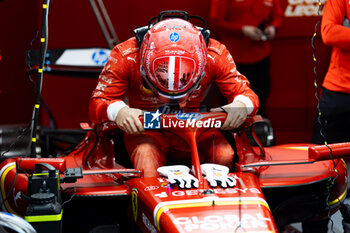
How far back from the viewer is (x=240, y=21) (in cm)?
262

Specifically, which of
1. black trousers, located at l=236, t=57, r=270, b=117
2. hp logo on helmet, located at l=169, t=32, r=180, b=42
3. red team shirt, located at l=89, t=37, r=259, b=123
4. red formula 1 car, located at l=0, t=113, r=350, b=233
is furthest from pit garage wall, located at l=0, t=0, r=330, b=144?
red formula 1 car, located at l=0, t=113, r=350, b=233

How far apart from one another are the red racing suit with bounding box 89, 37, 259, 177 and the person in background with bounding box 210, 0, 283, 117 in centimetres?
18

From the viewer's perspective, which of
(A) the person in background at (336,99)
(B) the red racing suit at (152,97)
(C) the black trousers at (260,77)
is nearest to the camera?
(B) the red racing suit at (152,97)

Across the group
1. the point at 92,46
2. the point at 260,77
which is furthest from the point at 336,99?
the point at 92,46

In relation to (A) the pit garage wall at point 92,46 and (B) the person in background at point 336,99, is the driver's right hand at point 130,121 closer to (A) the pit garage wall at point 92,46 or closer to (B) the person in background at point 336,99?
(A) the pit garage wall at point 92,46

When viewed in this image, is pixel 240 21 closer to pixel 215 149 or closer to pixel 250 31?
pixel 250 31

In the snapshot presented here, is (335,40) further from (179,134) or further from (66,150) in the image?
(66,150)

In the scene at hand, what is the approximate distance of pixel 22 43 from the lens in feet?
8.77

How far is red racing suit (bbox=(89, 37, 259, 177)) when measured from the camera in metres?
2.19

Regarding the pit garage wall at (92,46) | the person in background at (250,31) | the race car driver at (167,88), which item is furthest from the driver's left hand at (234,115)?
the pit garage wall at (92,46)

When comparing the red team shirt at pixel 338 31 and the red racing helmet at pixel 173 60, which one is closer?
the red racing helmet at pixel 173 60

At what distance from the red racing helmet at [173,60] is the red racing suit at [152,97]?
15 centimetres

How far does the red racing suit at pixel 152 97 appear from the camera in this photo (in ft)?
7.20

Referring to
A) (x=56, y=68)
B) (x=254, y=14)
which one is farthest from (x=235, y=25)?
(x=56, y=68)
